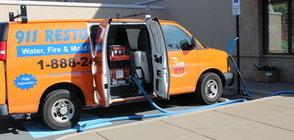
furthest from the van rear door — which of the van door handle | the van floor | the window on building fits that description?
the window on building

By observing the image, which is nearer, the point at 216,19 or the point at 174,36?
the point at 174,36

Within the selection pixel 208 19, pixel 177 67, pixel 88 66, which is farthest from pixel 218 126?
pixel 208 19

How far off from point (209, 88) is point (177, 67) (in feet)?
3.85

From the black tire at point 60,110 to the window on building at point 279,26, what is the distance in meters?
7.65

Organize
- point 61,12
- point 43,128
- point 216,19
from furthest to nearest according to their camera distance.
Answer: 1. point 61,12
2. point 216,19
3. point 43,128

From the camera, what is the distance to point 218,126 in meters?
5.74

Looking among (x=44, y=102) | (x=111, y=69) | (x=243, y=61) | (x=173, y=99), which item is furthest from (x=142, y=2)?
(x=44, y=102)

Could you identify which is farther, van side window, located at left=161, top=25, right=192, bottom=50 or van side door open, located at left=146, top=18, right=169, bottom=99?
van side window, located at left=161, top=25, right=192, bottom=50

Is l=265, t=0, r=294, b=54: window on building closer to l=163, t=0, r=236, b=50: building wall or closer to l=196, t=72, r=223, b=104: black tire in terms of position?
l=163, t=0, r=236, b=50: building wall

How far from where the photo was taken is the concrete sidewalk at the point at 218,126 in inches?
206

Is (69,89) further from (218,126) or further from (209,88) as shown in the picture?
(209,88)

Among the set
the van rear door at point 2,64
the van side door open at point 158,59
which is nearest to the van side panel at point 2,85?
the van rear door at point 2,64

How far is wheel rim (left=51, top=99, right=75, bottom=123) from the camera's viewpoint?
627 centimetres

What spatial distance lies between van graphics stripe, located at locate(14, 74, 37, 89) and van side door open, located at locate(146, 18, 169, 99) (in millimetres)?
2636
